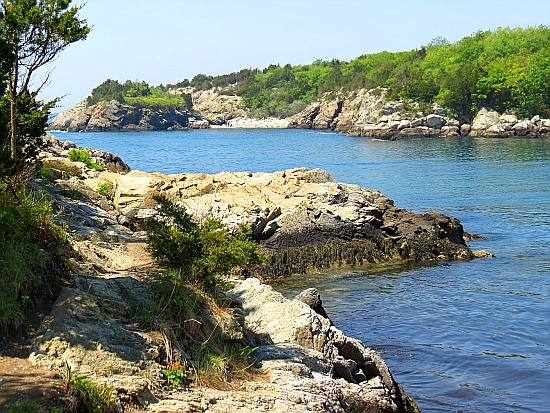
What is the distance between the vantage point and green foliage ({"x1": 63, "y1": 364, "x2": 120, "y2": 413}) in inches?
272

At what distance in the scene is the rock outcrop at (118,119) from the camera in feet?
569

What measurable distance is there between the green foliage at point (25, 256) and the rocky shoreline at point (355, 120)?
75.8 meters

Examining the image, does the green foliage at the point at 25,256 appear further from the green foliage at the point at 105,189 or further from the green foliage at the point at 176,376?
the green foliage at the point at 105,189

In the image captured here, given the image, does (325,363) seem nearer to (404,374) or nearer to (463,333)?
(404,374)

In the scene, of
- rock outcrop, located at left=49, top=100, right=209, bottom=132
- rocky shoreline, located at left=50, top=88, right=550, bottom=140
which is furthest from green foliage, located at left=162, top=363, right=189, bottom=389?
rock outcrop, located at left=49, top=100, right=209, bottom=132

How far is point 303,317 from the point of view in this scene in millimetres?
11078

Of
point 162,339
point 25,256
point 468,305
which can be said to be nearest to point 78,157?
point 468,305

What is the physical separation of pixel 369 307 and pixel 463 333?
10.8 ft

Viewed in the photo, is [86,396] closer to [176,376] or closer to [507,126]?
[176,376]

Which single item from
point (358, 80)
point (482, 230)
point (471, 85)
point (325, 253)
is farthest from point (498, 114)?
point (325, 253)

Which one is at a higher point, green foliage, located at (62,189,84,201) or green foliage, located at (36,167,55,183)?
green foliage, located at (36,167,55,183)

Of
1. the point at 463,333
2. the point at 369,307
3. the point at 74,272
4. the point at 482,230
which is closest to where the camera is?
the point at 74,272

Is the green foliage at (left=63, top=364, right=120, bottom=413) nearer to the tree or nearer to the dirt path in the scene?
the dirt path

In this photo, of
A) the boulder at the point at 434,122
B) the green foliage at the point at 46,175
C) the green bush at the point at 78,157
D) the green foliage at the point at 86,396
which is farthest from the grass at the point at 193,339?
the boulder at the point at 434,122
